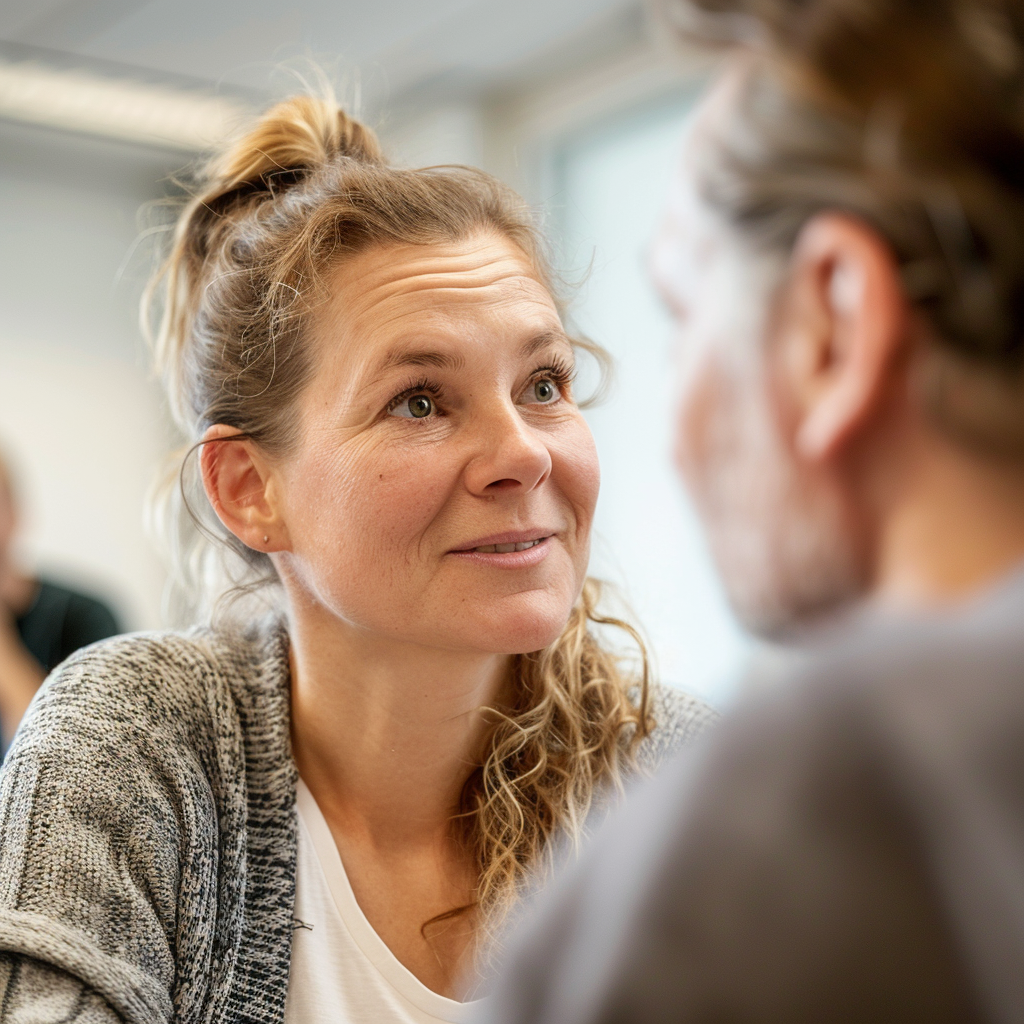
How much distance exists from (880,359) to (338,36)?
316cm

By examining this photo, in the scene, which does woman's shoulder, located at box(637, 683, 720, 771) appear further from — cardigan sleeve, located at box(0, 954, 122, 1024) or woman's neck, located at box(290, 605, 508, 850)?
cardigan sleeve, located at box(0, 954, 122, 1024)

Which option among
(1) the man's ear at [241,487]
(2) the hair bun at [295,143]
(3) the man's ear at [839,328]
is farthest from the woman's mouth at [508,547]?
(3) the man's ear at [839,328]

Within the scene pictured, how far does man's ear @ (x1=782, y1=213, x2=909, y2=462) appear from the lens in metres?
0.54

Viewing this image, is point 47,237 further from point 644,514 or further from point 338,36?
point 644,514

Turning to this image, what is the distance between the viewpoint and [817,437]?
57 cm

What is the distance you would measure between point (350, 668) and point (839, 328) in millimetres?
885

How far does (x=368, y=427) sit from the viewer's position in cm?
127

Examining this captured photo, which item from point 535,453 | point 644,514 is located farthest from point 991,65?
point 644,514

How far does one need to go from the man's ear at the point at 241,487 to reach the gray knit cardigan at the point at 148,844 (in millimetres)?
153

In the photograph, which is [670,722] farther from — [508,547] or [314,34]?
[314,34]

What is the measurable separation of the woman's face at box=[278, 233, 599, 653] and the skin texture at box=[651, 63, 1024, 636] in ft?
1.95

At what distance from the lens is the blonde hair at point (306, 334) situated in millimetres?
1322

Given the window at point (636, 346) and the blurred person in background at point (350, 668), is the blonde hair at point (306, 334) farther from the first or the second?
the window at point (636, 346)

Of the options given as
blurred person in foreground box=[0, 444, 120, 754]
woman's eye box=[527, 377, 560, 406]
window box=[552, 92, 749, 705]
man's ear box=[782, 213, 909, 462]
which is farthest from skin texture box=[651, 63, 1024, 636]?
window box=[552, 92, 749, 705]
